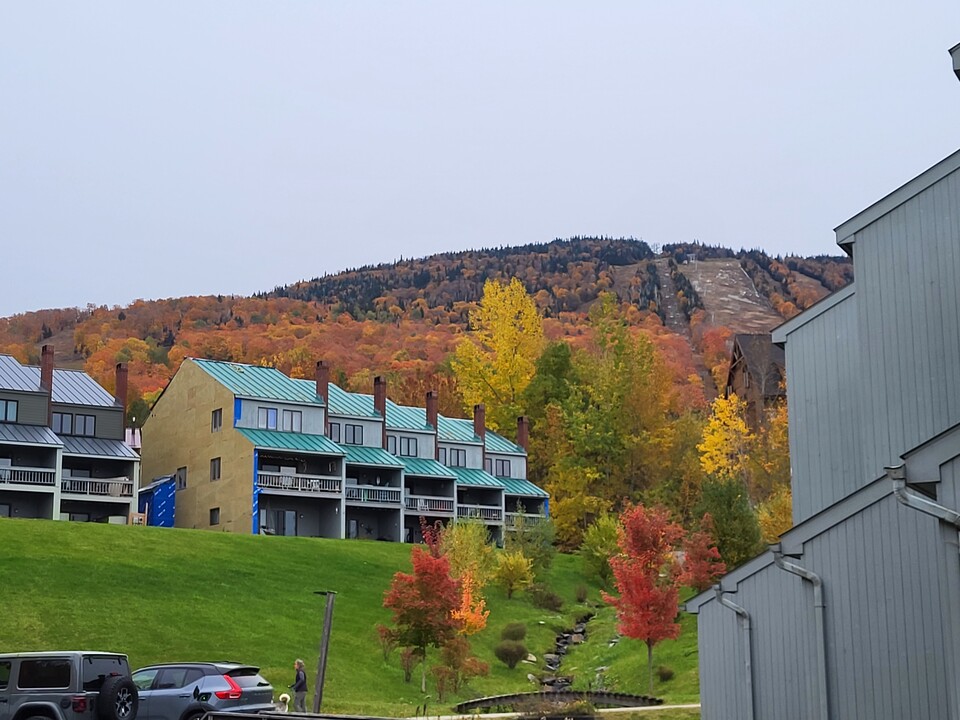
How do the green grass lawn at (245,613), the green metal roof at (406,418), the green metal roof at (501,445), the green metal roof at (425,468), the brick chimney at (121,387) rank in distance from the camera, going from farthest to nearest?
the green metal roof at (501,445), the green metal roof at (406,418), the green metal roof at (425,468), the brick chimney at (121,387), the green grass lawn at (245,613)

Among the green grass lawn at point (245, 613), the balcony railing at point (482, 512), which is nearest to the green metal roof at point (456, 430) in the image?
the balcony railing at point (482, 512)

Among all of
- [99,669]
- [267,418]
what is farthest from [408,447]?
[99,669]

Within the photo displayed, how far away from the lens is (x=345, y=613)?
165 ft

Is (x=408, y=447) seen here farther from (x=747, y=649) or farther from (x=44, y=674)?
(x=747, y=649)

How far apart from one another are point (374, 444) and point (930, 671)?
6053 centimetres

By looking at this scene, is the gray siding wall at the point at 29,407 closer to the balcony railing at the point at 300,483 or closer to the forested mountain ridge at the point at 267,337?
the balcony railing at the point at 300,483

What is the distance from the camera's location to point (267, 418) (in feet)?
233

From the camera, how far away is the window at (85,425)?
69375 mm

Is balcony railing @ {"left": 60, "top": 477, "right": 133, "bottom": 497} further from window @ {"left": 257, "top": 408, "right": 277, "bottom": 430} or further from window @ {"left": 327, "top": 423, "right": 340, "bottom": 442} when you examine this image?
window @ {"left": 327, "top": 423, "right": 340, "bottom": 442}

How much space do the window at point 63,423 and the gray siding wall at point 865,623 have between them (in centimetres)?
5405

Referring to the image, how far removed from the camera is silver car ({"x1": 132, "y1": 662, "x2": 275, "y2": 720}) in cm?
2481

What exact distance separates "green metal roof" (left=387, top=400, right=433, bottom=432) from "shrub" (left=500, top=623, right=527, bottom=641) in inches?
1110

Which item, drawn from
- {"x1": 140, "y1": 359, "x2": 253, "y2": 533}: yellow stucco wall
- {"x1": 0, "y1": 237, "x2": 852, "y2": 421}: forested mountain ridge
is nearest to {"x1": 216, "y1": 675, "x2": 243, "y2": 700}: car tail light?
{"x1": 140, "y1": 359, "x2": 253, "y2": 533}: yellow stucco wall

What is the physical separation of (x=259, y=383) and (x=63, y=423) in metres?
10.7
